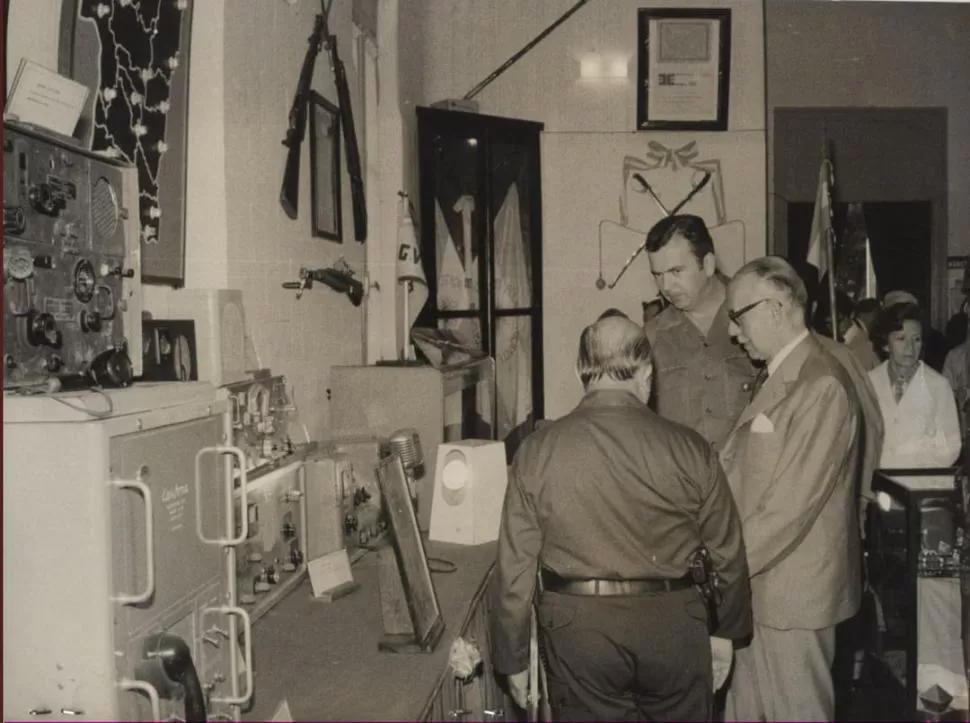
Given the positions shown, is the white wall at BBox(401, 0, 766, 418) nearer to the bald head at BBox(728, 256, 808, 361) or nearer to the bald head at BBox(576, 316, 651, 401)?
the bald head at BBox(728, 256, 808, 361)

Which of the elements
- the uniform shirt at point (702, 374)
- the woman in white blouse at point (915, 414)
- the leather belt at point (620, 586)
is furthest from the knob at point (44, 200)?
the woman in white blouse at point (915, 414)

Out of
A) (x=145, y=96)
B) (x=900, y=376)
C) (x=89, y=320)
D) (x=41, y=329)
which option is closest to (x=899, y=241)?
(x=900, y=376)

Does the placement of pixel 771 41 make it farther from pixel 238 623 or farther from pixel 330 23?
pixel 238 623

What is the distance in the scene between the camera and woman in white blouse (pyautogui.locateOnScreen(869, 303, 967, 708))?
3.37 m

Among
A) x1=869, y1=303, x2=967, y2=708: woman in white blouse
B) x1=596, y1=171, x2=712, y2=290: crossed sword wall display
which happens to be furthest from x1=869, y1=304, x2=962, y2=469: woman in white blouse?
x1=596, y1=171, x2=712, y2=290: crossed sword wall display

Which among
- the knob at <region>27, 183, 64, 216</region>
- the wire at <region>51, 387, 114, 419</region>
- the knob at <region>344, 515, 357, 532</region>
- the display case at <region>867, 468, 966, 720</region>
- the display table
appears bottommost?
the display case at <region>867, 468, 966, 720</region>

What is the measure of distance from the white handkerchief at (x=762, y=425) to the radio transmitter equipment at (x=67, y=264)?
4.98 feet

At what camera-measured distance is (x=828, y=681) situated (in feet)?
7.57

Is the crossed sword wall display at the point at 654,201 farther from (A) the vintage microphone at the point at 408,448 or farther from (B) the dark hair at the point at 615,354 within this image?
(B) the dark hair at the point at 615,354

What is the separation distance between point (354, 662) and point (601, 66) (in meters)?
3.92

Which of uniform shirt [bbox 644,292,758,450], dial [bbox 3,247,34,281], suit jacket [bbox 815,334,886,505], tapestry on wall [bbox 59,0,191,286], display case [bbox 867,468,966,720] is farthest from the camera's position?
suit jacket [bbox 815,334,886,505]

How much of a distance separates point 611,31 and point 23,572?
4442mm

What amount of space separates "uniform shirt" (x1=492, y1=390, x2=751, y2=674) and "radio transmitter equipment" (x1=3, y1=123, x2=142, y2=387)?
2.87 ft

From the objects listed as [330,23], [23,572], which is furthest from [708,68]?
[23,572]
